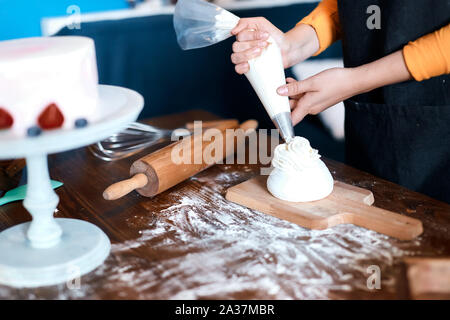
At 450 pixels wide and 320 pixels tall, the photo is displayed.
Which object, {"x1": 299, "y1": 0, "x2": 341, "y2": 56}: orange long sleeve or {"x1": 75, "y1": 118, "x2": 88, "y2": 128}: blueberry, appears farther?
{"x1": 299, "y1": 0, "x2": 341, "y2": 56}: orange long sleeve

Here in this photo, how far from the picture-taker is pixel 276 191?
1062mm

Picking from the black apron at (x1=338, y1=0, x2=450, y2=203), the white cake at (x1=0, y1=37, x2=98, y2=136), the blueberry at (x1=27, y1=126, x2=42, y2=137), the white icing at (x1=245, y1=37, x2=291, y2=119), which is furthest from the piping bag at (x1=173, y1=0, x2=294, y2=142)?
the blueberry at (x1=27, y1=126, x2=42, y2=137)

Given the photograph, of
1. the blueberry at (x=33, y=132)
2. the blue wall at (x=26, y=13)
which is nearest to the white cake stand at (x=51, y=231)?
the blueberry at (x=33, y=132)

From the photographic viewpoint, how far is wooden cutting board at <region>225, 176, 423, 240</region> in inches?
36.1

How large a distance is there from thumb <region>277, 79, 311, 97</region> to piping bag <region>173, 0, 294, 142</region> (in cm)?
1

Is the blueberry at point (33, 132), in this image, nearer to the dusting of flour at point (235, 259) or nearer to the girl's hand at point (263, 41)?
the dusting of flour at point (235, 259)

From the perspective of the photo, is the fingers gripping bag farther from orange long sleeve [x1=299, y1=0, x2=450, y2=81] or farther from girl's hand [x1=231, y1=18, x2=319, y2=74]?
orange long sleeve [x1=299, y1=0, x2=450, y2=81]

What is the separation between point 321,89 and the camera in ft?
3.86

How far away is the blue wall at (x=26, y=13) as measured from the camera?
2.48m

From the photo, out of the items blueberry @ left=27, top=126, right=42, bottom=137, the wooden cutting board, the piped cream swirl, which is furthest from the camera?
the piped cream swirl
